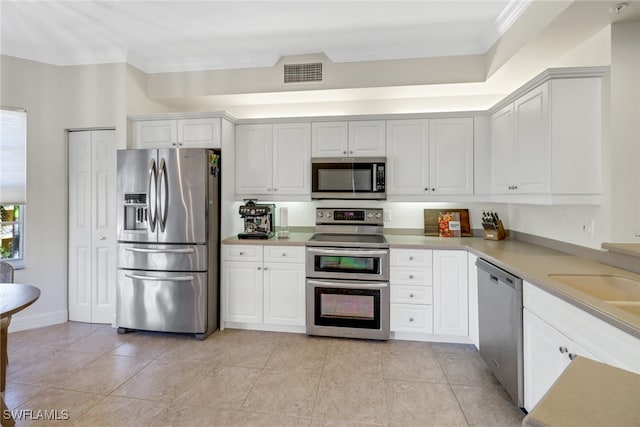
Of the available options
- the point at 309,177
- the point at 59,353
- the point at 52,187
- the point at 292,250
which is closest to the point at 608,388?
the point at 292,250

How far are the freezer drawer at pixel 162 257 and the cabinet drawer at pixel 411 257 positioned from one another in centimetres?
188

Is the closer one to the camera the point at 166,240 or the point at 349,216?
the point at 166,240

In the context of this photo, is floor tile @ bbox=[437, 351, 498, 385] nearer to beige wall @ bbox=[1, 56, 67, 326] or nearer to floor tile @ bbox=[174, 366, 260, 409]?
floor tile @ bbox=[174, 366, 260, 409]

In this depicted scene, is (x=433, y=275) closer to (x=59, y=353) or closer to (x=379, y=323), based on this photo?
(x=379, y=323)

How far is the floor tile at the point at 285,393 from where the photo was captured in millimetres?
1947

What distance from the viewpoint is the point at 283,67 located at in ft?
10.4

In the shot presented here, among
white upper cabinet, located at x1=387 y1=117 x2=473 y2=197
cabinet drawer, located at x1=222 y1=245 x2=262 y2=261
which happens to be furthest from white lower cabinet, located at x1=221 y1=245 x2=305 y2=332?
white upper cabinet, located at x1=387 y1=117 x2=473 y2=197

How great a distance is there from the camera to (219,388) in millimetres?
2154

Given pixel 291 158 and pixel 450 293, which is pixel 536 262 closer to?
pixel 450 293

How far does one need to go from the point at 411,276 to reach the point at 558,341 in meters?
1.37

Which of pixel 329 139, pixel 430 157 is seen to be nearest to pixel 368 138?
pixel 329 139

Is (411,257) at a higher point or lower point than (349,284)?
higher

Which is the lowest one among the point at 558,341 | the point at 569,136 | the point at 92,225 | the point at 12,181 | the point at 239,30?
the point at 558,341

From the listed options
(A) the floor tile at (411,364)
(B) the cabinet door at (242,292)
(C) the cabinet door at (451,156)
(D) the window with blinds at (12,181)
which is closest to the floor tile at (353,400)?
(A) the floor tile at (411,364)
